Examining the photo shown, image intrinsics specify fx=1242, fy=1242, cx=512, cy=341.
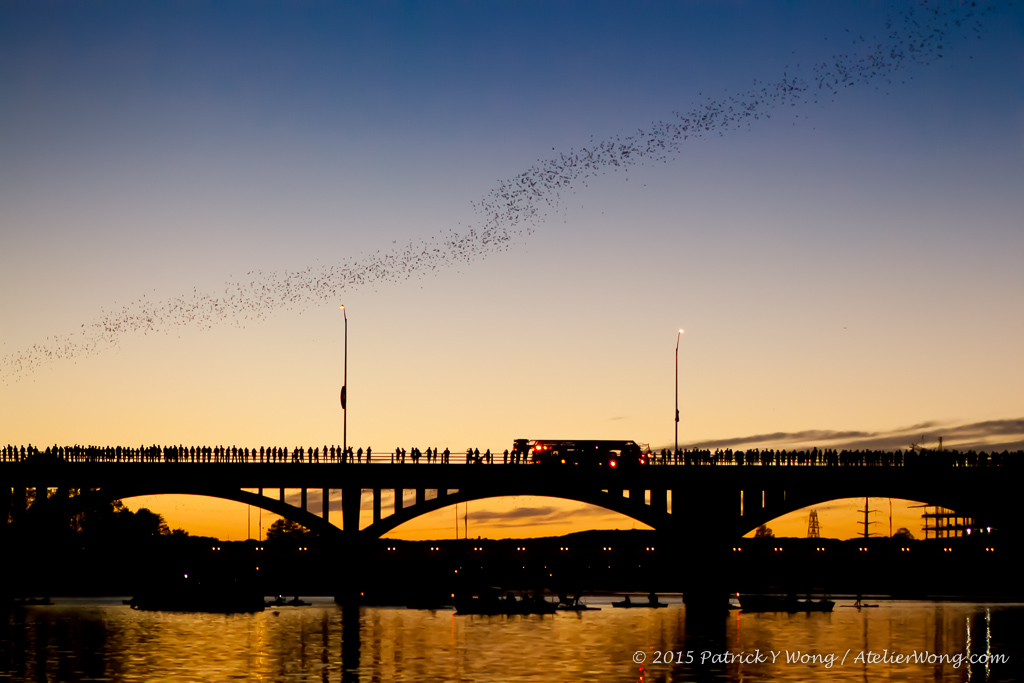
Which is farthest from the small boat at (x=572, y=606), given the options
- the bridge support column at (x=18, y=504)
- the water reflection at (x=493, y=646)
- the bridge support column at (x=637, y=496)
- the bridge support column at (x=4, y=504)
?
the bridge support column at (x=4, y=504)

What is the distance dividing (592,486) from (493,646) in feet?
65.3

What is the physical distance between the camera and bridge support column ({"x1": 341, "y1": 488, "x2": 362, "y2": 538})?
346 feet

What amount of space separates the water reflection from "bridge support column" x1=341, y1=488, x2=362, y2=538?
314 inches

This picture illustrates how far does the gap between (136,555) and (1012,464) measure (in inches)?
4638

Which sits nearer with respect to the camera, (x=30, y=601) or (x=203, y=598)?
(x=203, y=598)

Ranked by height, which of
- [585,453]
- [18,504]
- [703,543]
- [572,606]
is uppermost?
[585,453]

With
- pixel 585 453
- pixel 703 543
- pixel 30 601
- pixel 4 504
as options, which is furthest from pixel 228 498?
pixel 30 601

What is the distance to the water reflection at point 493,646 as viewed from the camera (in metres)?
66.2

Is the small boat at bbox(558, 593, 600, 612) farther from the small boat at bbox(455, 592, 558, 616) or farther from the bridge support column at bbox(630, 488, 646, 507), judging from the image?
the bridge support column at bbox(630, 488, 646, 507)

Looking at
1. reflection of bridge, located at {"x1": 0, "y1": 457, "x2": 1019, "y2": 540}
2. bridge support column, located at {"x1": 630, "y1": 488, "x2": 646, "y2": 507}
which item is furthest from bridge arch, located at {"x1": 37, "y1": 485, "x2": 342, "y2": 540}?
bridge support column, located at {"x1": 630, "y1": 488, "x2": 646, "y2": 507}

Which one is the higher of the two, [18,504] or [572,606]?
[18,504]

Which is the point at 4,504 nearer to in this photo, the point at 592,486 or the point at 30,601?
the point at 30,601

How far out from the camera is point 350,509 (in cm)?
10569

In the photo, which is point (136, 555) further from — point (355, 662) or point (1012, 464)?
point (1012, 464)
